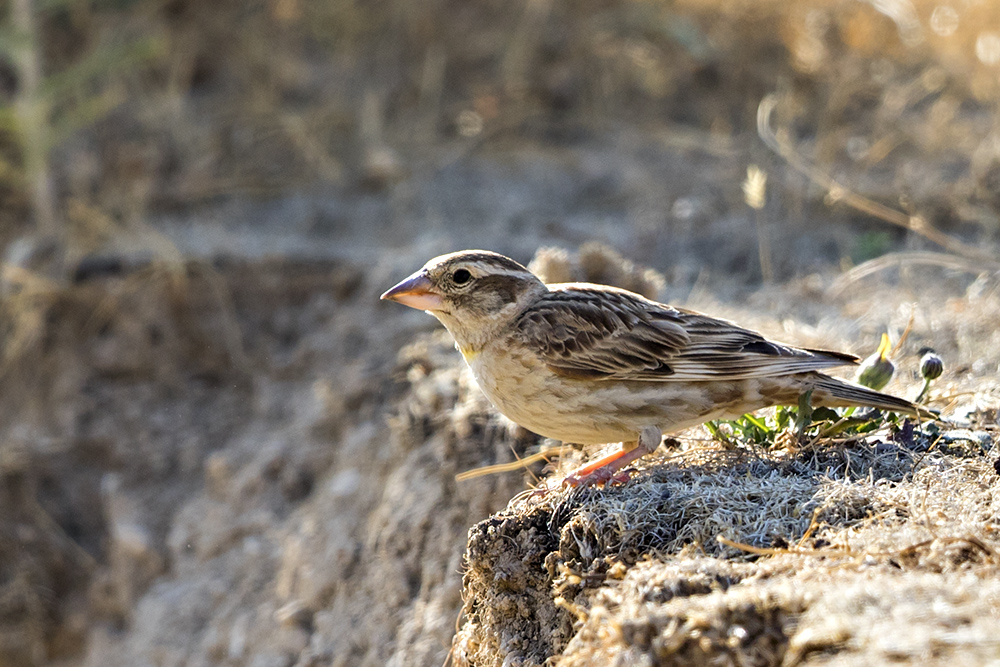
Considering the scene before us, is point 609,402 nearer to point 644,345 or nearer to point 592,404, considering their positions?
point 592,404

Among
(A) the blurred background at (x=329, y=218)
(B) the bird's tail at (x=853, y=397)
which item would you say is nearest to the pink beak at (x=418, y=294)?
(A) the blurred background at (x=329, y=218)

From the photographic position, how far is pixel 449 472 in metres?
5.29

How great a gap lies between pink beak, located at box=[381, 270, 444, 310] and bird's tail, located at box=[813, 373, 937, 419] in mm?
1665

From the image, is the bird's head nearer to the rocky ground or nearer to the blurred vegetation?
the rocky ground

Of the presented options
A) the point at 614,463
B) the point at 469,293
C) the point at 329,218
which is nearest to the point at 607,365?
the point at 614,463

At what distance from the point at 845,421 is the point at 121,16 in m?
8.35

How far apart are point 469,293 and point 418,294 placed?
23 cm

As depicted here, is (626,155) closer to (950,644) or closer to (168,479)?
(168,479)

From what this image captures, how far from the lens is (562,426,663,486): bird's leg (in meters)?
3.93

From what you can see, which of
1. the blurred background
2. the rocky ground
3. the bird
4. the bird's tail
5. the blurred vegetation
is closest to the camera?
the rocky ground

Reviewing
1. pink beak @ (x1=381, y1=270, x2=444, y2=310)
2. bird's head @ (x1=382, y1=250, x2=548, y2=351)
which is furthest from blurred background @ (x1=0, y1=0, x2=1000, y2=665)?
pink beak @ (x1=381, y1=270, x2=444, y2=310)

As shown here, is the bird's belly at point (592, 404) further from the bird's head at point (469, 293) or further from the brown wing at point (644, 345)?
the bird's head at point (469, 293)

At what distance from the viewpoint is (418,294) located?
4309 mm

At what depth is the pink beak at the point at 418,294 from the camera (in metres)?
4.29
